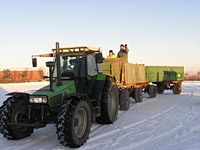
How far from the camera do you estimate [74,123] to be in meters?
7.19

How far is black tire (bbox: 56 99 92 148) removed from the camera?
682 cm

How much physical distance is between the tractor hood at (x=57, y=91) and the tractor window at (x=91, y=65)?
2.37ft

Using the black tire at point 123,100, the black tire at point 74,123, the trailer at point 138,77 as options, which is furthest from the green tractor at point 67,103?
the black tire at point 123,100

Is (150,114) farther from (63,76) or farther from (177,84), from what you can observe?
(177,84)

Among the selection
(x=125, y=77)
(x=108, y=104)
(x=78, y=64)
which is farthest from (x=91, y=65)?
(x=125, y=77)

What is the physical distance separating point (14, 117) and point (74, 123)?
148cm

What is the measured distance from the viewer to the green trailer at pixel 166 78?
18.6m

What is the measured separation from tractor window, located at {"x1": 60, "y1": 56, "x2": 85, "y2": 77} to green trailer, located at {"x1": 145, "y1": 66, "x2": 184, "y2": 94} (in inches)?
384

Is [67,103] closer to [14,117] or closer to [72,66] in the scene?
[14,117]

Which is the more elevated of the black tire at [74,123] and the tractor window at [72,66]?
the tractor window at [72,66]

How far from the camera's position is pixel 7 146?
24.1 ft

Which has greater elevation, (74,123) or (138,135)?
(74,123)

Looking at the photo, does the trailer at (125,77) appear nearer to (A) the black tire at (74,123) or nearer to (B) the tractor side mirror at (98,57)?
(B) the tractor side mirror at (98,57)

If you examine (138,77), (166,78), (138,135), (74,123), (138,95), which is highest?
(138,77)
